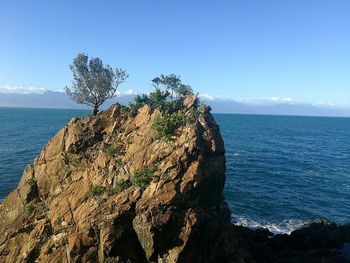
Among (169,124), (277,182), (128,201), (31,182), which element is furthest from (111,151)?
(277,182)

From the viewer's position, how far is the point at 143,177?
30.7 meters

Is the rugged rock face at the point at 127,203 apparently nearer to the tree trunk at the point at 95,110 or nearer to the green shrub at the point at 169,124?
the green shrub at the point at 169,124

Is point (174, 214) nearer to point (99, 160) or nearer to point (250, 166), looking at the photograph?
point (99, 160)

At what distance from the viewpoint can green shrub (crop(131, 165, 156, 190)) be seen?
30594 mm

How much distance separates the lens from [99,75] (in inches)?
2144

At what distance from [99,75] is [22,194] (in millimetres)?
21957

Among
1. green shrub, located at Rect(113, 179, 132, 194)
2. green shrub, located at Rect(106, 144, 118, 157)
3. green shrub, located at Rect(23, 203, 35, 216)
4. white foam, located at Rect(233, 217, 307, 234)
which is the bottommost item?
white foam, located at Rect(233, 217, 307, 234)

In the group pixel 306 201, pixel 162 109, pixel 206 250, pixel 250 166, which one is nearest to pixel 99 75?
pixel 162 109

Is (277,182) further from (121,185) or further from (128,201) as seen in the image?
(128,201)

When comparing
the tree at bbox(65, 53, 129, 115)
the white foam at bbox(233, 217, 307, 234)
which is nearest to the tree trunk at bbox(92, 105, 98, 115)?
the tree at bbox(65, 53, 129, 115)

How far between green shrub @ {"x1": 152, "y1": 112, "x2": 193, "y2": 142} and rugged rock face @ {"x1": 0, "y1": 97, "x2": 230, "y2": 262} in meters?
0.74

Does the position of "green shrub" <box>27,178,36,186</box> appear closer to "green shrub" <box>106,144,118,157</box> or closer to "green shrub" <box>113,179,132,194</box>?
"green shrub" <box>106,144,118,157</box>

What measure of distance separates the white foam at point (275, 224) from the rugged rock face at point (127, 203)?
20.6 metres

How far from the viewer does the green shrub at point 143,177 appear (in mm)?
30594
